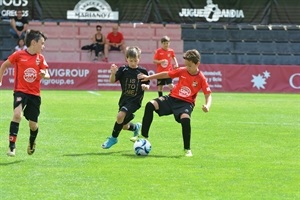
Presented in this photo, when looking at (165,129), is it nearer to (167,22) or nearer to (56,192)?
(56,192)

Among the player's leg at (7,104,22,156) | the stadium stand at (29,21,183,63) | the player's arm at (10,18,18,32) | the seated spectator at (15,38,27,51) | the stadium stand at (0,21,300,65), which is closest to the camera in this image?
the player's leg at (7,104,22,156)

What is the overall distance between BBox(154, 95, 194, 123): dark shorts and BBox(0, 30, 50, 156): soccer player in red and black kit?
2078mm

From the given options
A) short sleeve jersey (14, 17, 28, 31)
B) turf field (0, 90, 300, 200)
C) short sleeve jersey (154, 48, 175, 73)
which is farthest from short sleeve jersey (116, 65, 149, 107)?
short sleeve jersey (14, 17, 28, 31)

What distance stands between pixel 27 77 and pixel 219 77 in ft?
73.8

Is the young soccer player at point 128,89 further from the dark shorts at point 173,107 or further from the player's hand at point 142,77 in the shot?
the dark shorts at point 173,107

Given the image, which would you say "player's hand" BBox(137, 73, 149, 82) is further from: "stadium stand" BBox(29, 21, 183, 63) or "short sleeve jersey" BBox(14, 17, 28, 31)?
"stadium stand" BBox(29, 21, 183, 63)

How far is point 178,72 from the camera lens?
12.9 m

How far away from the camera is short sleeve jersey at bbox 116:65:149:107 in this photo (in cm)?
1305

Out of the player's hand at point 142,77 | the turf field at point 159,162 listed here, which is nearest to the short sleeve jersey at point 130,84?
the player's hand at point 142,77

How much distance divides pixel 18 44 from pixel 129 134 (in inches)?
764

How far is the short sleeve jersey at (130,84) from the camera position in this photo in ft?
42.8

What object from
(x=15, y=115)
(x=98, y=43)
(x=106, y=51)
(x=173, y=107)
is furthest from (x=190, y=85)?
(x=98, y=43)

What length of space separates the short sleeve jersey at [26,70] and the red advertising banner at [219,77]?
20487 millimetres

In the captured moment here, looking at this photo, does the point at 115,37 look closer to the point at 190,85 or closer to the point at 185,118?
the point at 190,85
